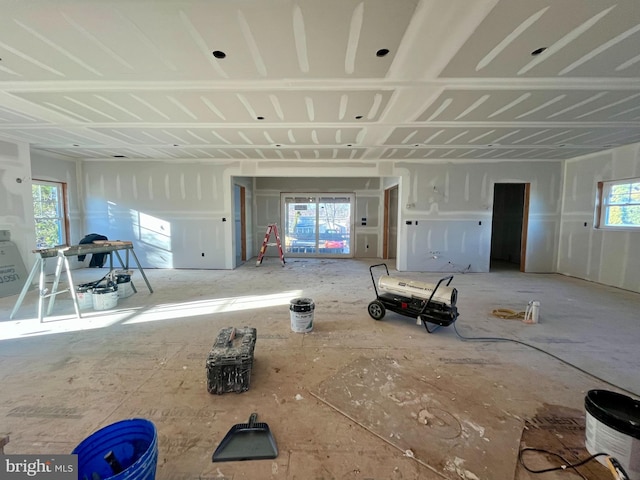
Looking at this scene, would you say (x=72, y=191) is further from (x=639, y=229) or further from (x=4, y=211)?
(x=639, y=229)

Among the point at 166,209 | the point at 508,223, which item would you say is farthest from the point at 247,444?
the point at 508,223

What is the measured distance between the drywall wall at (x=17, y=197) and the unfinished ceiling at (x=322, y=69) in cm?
30

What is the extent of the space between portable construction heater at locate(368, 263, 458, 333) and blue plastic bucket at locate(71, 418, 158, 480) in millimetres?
2512

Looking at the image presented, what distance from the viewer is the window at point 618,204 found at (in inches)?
192

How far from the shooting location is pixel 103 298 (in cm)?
381

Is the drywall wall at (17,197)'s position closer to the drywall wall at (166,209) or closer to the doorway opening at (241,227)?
the drywall wall at (166,209)

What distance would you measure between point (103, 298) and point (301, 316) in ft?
9.70

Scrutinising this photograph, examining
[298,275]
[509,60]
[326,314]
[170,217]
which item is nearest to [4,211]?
[170,217]

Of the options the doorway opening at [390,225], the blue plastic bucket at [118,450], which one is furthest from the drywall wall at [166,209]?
the blue plastic bucket at [118,450]

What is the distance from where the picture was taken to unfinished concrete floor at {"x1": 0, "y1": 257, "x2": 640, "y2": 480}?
1.52 metres

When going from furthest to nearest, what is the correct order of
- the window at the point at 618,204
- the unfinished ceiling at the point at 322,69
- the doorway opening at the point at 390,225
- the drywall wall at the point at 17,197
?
1. the doorway opening at the point at 390,225
2. the window at the point at 618,204
3. the drywall wall at the point at 17,197
4. the unfinished ceiling at the point at 322,69

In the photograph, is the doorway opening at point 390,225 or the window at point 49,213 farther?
the doorway opening at point 390,225

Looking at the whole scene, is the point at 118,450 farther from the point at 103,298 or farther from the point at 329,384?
the point at 103,298

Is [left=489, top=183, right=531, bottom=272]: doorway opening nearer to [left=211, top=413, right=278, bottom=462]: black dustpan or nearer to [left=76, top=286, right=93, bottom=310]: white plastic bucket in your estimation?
[left=211, top=413, right=278, bottom=462]: black dustpan
